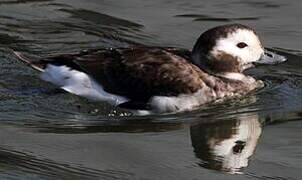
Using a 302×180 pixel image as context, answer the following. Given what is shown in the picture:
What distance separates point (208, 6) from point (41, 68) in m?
2.87

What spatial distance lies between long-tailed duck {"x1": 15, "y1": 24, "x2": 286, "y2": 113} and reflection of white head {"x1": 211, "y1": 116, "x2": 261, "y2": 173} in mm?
566

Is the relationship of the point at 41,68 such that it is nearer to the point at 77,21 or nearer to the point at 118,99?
the point at 118,99

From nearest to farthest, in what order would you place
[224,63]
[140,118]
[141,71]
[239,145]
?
[239,145] → [140,118] → [141,71] → [224,63]

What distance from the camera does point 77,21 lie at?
36.4 feet

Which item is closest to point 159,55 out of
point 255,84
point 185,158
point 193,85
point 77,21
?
point 193,85

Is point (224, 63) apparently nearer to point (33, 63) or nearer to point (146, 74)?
point (146, 74)

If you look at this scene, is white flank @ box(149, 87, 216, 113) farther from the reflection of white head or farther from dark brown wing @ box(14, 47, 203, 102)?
the reflection of white head

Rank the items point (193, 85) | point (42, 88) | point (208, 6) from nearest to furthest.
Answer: point (193, 85), point (42, 88), point (208, 6)

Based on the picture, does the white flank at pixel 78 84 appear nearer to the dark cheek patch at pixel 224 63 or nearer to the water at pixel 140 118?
the water at pixel 140 118

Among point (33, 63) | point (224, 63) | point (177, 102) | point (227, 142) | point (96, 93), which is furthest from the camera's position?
point (33, 63)

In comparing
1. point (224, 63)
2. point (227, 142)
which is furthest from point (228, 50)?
point (227, 142)

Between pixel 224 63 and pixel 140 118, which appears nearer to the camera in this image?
pixel 140 118

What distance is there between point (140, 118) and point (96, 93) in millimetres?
654

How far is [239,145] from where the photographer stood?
729 cm
